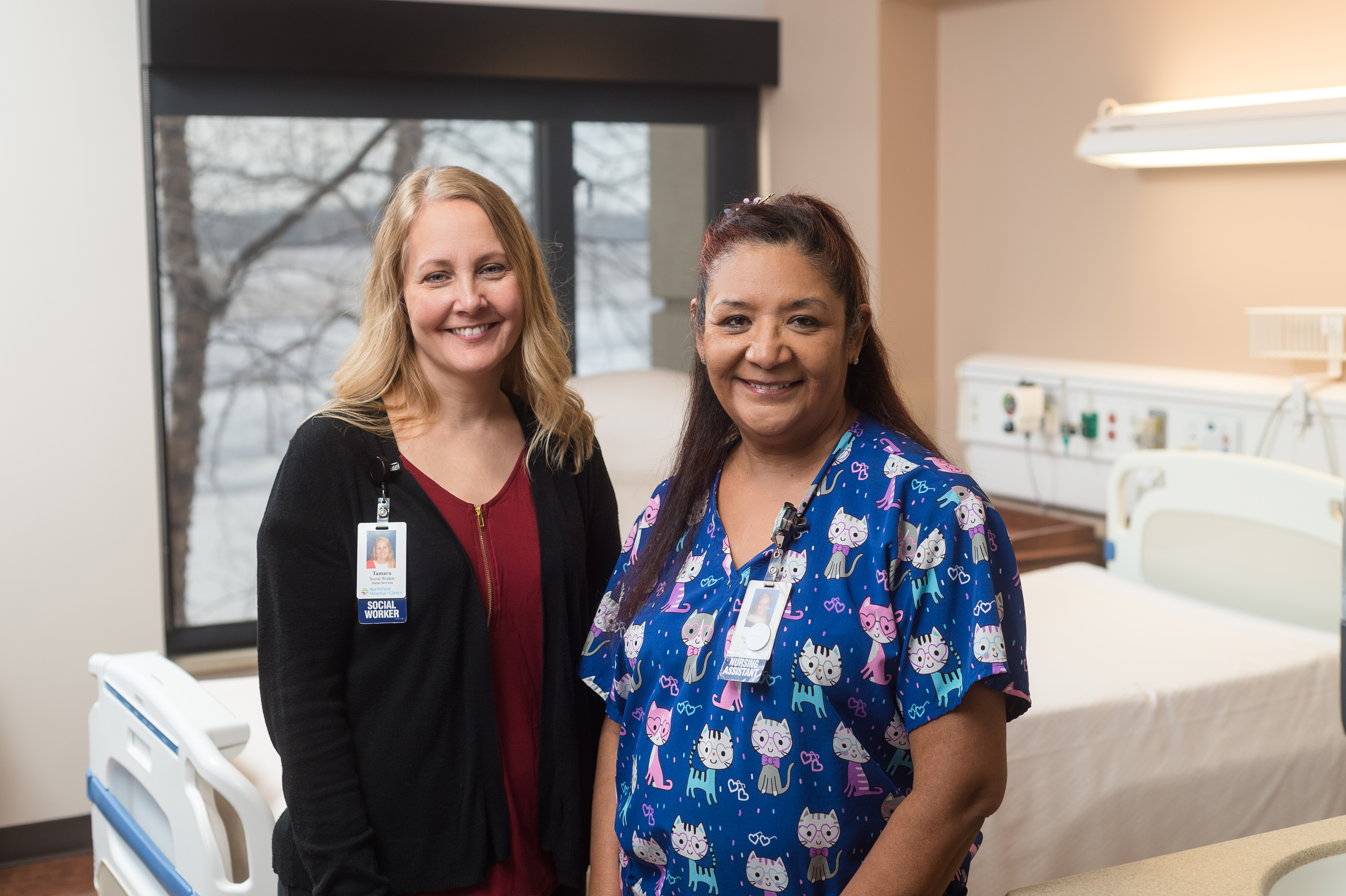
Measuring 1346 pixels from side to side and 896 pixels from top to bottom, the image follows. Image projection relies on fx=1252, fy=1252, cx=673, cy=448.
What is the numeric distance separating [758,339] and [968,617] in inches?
13.6

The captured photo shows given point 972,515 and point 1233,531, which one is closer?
point 972,515

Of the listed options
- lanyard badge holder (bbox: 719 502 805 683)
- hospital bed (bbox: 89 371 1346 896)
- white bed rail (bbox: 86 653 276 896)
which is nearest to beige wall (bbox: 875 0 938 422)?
hospital bed (bbox: 89 371 1346 896)

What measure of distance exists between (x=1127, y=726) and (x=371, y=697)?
156 centimetres

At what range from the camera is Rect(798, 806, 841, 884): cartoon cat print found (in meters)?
1.22

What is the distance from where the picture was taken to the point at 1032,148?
3.65 metres

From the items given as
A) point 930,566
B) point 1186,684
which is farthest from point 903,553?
point 1186,684

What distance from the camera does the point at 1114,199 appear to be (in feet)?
11.3


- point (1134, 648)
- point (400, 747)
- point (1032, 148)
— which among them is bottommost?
point (1134, 648)

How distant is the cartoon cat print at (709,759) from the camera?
1.24 m

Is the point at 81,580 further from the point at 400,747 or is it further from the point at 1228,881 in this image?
the point at 1228,881

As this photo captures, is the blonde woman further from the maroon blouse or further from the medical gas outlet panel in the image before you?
the medical gas outlet panel

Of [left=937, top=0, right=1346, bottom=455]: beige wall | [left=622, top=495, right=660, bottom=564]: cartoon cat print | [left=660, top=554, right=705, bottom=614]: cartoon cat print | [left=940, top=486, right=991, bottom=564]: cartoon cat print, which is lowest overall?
[left=660, top=554, right=705, bottom=614]: cartoon cat print

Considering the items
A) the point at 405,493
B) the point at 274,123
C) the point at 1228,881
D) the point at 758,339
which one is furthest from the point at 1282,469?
the point at 274,123

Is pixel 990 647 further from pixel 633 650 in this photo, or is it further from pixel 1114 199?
pixel 1114 199
